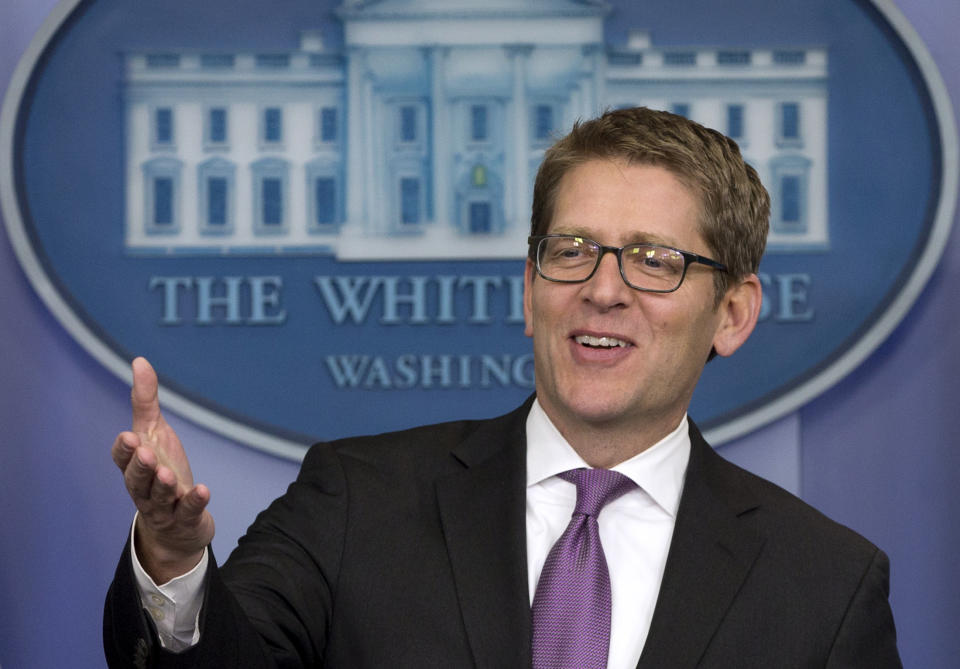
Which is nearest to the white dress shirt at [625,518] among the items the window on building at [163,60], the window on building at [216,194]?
the window on building at [216,194]

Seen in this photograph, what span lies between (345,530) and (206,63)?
137cm

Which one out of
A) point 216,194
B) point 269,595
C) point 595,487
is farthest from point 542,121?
point 269,595

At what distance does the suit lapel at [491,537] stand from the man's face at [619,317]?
0.10m

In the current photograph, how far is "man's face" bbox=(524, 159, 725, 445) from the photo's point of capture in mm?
1659

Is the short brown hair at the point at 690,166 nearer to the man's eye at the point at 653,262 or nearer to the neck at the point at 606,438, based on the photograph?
the man's eye at the point at 653,262

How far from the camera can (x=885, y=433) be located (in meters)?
2.60

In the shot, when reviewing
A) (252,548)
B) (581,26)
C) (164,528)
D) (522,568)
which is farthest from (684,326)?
(581,26)

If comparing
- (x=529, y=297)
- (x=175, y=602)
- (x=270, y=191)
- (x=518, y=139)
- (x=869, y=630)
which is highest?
(x=518, y=139)

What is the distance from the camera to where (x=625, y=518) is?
168 cm

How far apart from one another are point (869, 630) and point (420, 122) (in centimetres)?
148

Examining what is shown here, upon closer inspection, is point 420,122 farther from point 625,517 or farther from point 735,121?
point 625,517

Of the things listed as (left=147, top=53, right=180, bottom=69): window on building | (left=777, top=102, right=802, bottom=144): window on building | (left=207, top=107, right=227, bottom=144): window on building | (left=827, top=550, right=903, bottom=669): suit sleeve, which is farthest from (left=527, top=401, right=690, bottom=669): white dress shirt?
(left=147, top=53, right=180, bottom=69): window on building

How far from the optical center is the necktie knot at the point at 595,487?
5.41 feet

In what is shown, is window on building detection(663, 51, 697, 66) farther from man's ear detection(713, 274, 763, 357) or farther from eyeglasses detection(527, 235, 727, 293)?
eyeglasses detection(527, 235, 727, 293)
